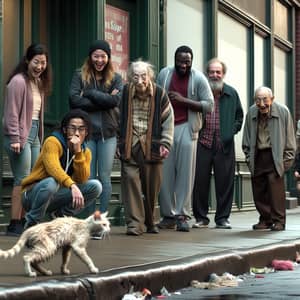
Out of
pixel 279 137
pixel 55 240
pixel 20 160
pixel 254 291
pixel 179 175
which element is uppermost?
pixel 279 137

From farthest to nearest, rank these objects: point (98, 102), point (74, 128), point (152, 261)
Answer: point (98, 102) < point (74, 128) < point (152, 261)

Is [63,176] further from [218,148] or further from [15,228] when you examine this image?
[218,148]

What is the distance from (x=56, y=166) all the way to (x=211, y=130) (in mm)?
3850

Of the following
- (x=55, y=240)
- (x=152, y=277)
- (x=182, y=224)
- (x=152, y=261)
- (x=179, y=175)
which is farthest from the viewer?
(x=179, y=175)

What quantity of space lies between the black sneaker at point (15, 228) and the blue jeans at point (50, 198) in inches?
27.5

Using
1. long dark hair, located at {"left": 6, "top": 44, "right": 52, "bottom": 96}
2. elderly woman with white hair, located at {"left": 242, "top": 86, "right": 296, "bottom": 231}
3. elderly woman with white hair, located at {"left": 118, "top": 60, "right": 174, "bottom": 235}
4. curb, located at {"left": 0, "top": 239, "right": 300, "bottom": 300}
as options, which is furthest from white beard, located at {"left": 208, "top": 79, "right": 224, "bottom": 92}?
curb, located at {"left": 0, "top": 239, "right": 300, "bottom": 300}

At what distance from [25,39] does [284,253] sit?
12.5 ft

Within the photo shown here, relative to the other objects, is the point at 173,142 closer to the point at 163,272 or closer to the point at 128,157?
the point at 128,157

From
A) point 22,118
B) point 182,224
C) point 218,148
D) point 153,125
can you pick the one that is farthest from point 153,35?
point 22,118

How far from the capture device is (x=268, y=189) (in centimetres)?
1183

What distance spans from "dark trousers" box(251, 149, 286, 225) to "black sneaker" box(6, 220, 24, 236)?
11.5ft

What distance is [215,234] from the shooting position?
10680mm

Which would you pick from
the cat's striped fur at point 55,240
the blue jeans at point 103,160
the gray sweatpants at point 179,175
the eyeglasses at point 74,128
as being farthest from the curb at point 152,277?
the blue jeans at point 103,160

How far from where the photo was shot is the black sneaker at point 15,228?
9.41 m
